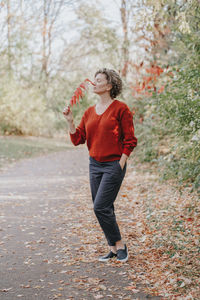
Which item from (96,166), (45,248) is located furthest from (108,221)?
(45,248)

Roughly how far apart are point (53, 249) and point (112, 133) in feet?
6.30

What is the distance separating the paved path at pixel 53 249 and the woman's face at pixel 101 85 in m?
1.99

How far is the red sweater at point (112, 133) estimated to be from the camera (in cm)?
397

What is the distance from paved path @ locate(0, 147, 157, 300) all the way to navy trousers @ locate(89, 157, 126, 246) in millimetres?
580

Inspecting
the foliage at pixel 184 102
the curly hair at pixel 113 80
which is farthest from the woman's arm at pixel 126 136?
the foliage at pixel 184 102

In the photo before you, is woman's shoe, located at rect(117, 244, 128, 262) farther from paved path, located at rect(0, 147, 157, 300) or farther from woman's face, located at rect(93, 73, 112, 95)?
woman's face, located at rect(93, 73, 112, 95)

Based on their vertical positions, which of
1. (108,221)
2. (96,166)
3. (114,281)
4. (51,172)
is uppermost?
(96,166)

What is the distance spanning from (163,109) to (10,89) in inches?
799

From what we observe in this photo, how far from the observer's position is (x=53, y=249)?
4895 millimetres

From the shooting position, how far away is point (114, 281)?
378 cm

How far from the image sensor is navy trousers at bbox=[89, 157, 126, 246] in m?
4.00

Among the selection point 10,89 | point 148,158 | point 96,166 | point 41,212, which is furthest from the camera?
point 10,89

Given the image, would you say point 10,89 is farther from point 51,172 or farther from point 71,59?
point 51,172

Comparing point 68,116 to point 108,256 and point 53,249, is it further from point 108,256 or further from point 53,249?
point 53,249
